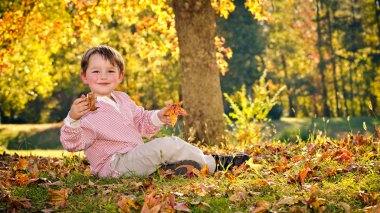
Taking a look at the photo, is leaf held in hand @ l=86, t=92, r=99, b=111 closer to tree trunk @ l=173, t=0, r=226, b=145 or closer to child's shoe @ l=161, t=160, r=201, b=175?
child's shoe @ l=161, t=160, r=201, b=175

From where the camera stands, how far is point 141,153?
4.40 metres

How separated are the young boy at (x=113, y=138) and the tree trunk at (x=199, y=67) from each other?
3.39 m

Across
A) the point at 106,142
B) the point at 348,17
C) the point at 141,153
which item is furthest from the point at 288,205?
the point at 348,17

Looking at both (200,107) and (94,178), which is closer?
(94,178)

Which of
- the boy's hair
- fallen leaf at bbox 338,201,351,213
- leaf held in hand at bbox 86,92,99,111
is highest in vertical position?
the boy's hair

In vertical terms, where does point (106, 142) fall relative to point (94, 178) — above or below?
above

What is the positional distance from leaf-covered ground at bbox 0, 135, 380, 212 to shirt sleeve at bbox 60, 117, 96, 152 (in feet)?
1.10

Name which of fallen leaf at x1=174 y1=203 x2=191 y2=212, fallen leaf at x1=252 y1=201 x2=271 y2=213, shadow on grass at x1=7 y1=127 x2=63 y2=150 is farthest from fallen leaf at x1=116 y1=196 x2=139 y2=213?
shadow on grass at x1=7 y1=127 x2=63 y2=150

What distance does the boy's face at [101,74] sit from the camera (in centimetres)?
464

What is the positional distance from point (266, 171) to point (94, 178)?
Result: 5.57 feet

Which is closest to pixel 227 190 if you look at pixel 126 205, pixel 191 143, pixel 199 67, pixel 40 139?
pixel 126 205

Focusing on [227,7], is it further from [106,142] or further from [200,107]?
[106,142]

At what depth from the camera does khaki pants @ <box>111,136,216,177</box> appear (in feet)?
14.3

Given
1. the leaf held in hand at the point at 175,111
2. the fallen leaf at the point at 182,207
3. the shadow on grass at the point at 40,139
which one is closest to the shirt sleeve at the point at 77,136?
the leaf held in hand at the point at 175,111
